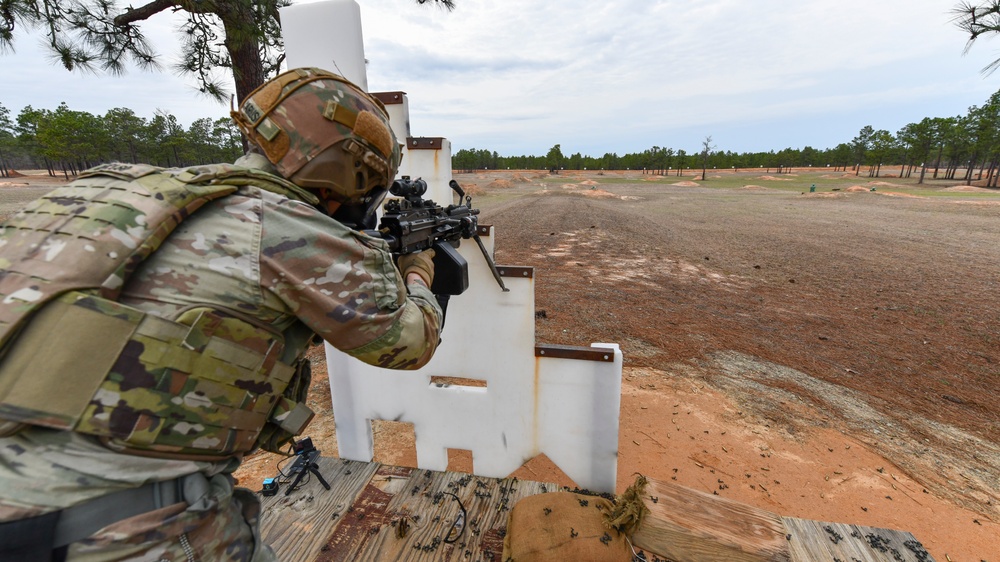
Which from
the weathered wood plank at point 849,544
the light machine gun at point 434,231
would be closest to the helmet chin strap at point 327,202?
the light machine gun at point 434,231

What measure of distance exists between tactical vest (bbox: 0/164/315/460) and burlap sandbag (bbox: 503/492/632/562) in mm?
1324

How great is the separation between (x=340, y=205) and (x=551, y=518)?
1667 millimetres

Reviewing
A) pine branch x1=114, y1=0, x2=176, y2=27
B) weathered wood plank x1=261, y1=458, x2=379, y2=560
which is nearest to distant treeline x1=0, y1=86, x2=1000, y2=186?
pine branch x1=114, y1=0, x2=176, y2=27

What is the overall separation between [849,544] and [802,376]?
3.80 meters

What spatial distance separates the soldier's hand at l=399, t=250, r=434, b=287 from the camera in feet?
5.98

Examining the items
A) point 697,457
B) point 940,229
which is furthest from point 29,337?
point 940,229

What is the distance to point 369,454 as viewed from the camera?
9.15ft

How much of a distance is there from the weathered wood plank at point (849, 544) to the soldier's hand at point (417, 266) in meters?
2.08

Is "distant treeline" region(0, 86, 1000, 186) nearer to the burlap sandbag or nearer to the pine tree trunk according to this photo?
the pine tree trunk

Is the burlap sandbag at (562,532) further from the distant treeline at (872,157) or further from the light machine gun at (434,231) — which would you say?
the distant treeline at (872,157)

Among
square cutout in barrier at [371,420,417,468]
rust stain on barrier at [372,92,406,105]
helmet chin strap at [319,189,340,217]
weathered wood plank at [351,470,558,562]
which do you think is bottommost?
square cutout in barrier at [371,420,417,468]

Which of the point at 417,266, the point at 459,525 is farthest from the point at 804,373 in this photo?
the point at 417,266

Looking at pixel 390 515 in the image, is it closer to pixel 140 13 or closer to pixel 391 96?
pixel 391 96

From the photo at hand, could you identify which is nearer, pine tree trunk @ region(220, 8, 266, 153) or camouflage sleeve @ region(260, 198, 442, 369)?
camouflage sleeve @ region(260, 198, 442, 369)
